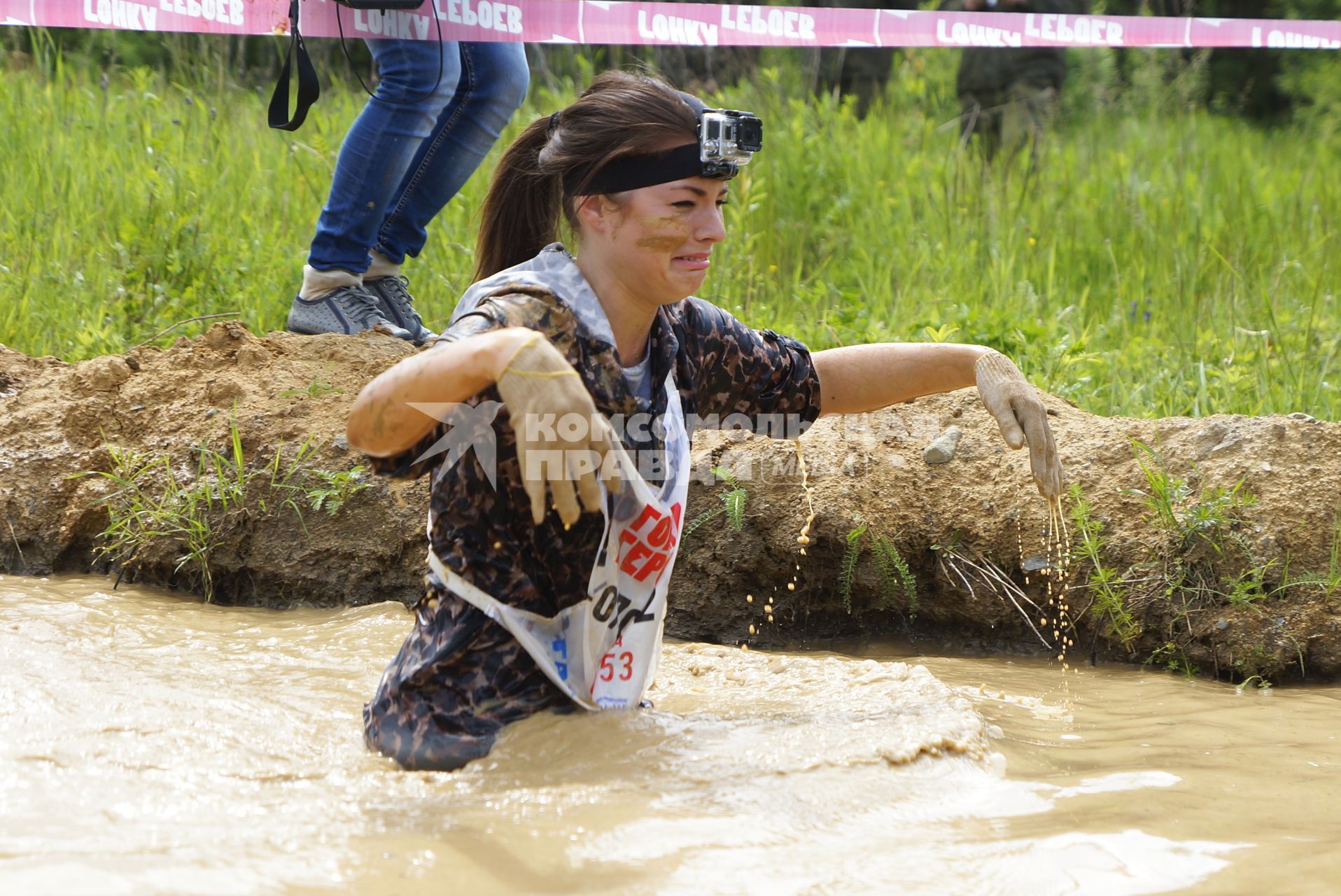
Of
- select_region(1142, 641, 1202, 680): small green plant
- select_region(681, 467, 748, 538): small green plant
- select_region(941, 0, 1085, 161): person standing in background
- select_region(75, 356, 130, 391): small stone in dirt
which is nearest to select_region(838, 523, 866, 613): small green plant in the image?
select_region(681, 467, 748, 538): small green plant

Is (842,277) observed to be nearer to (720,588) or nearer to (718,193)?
(720,588)

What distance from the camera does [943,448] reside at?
11.1 feet

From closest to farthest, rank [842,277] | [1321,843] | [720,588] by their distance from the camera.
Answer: [1321,843], [720,588], [842,277]

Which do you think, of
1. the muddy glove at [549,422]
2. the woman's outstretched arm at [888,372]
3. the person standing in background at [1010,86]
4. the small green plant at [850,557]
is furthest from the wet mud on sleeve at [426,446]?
the person standing in background at [1010,86]

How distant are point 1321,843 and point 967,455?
1.48m

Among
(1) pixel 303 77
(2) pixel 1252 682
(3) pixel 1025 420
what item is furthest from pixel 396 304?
(2) pixel 1252 682

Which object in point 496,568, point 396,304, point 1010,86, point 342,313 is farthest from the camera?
point 1010,86

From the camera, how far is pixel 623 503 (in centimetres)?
224

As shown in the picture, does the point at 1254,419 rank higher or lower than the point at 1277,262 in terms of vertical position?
lower

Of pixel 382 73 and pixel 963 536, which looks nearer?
pixel 963 536

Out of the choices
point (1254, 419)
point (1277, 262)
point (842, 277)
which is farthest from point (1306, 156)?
point (1254, 419)

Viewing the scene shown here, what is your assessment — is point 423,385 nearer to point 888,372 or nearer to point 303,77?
point 888,372

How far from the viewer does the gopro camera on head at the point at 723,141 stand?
229cm

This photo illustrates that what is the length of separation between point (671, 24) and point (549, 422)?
3.27m
